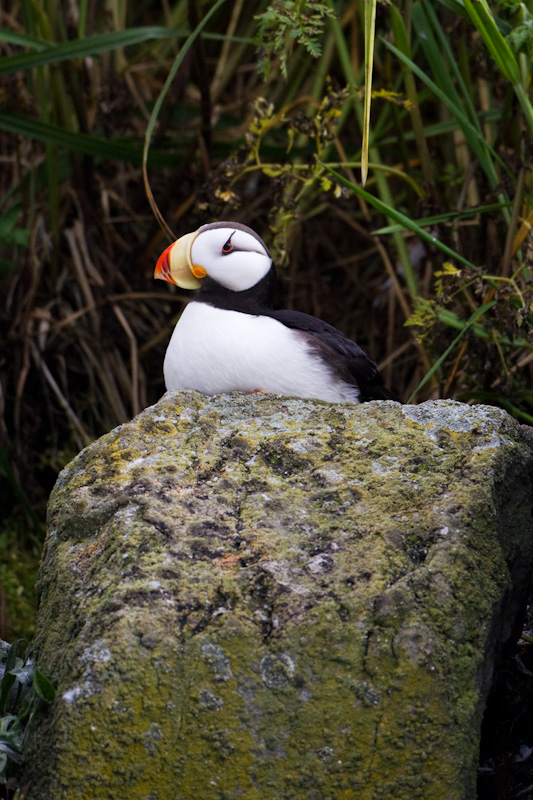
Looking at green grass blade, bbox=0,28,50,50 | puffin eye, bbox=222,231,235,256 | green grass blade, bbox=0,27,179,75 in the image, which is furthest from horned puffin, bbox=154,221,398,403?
green grass blade, bbox=0,28,50,50

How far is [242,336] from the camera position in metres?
2.15

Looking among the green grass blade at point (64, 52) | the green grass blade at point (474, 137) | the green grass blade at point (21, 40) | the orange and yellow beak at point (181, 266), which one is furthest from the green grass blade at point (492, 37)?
the green grass blade at point (21, 40)

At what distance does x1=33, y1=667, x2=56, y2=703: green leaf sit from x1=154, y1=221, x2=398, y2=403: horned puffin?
87 centimetres

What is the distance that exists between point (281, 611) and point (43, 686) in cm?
41

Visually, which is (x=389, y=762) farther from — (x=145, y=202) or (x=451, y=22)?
(x=145, y=202)

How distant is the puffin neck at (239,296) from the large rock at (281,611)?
48cm

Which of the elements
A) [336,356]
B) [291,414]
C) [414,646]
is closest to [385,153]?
[336,356]

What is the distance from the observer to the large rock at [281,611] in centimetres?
141

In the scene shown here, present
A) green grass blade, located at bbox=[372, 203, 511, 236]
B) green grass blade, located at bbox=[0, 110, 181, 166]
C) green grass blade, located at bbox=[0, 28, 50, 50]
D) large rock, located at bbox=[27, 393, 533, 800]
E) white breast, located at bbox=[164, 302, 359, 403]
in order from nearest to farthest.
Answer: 1. large rock, located at bbox=[27, 393, 533, 800]
2. white breast, located at bbox=[164, 302, 359, 403]
3. green grass blade, located at bbox=[372, 203, 511, 236]
4. green grass blade, located at bbox=[0, 28, 50, 50]
5. green grass blade, located at bbox=[0, 110, 181, 166]

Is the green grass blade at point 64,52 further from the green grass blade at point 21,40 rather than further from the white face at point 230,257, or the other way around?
the white face at point 230,257

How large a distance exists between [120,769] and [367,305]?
292 cm

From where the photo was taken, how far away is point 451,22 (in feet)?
10.6

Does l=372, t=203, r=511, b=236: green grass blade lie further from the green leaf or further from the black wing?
the green leaf

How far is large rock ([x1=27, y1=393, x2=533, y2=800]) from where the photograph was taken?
1410mm
